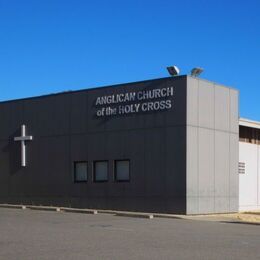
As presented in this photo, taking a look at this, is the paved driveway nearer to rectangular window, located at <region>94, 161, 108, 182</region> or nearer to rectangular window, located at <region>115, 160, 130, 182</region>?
rectangular window, located at <region>115, 160, 130, 182</region>

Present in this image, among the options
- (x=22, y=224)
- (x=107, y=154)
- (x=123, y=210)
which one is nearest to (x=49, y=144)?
(x=107, y=154)

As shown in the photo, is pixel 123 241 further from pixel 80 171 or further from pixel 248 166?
pixel 248 166

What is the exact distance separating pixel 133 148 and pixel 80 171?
375 centimetres

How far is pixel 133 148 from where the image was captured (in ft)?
89.3

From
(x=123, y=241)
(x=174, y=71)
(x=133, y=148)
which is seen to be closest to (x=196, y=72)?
(x=174, y=71)

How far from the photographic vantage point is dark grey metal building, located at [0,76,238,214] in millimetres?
25781

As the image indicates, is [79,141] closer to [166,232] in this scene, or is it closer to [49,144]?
[49,144]

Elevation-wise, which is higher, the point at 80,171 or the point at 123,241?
the point at 80,171

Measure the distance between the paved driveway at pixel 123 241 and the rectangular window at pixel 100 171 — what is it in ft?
25.3

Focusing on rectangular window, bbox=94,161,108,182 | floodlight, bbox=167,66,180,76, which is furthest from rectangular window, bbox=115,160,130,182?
floodlight, bbox=167,66,180,76

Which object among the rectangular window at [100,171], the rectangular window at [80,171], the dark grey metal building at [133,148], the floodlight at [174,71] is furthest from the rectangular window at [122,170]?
the floodlight at [174,71]

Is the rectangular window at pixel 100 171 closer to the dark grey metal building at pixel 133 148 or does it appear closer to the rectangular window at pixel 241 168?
the dark grey metal building at pixel 133 148

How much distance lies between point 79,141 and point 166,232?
13139 mm

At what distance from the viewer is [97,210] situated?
27453 mm
